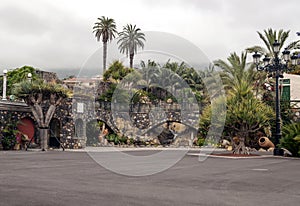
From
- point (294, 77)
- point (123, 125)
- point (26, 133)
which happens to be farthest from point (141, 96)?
point (294, 77)

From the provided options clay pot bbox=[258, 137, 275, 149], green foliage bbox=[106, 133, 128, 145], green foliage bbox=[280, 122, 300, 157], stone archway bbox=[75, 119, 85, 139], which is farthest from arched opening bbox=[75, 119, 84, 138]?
green foliage bbox=[280, 122, 300, 157]

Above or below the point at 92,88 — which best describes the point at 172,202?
below

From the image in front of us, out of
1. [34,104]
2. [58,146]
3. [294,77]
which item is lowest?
[58,146]

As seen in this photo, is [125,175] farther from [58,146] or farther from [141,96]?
[141,96]

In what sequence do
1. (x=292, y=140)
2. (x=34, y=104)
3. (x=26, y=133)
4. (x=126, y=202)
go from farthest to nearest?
(x=26, y=133), (x=34, y=104), (x=292, y=140), (x=126, y=202)

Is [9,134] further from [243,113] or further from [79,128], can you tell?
[243,113]

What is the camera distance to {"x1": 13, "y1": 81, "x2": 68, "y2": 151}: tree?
24047mm

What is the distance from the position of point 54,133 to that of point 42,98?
4894 mm

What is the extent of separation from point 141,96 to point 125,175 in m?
21.3

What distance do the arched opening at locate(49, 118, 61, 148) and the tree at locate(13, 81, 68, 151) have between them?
133 inches

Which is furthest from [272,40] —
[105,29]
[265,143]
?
[105,29]

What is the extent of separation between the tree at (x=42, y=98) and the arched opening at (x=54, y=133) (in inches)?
133

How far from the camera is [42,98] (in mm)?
24656

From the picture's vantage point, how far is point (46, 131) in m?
25.1
